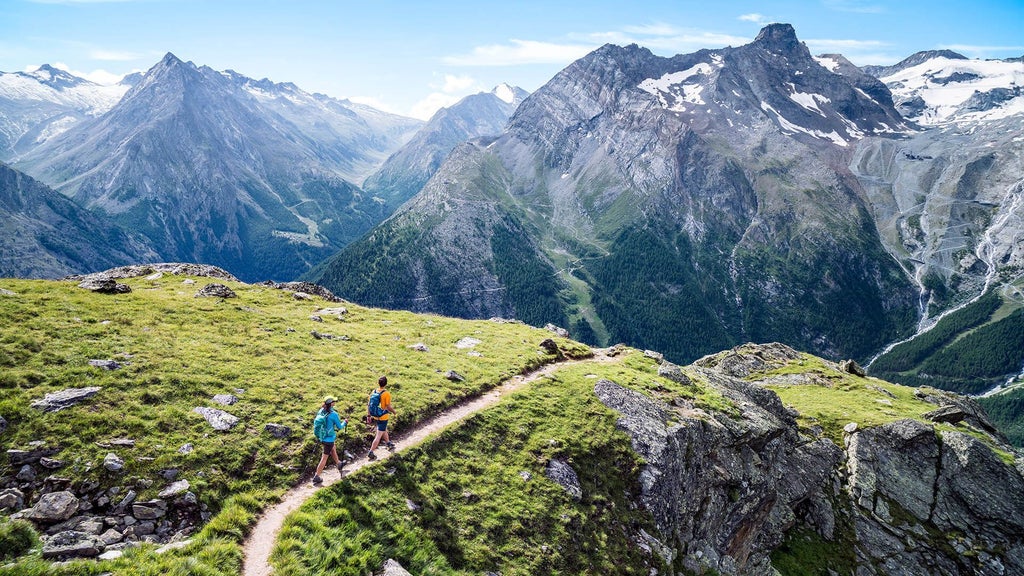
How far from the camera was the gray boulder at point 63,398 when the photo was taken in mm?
19781

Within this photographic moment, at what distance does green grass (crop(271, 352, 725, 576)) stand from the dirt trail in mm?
591

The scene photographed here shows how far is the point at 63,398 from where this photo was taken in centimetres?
2048

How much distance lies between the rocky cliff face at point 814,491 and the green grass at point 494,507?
3166mm

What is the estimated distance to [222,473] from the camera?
1948 cm

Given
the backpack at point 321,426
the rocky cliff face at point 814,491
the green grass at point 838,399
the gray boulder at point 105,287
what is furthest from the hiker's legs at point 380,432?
the green grass at point 838,399

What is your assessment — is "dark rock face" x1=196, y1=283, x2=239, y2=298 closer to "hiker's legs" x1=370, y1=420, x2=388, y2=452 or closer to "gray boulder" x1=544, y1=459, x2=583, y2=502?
"hiker's legs" x1=370, y1=420, x2=388, y2=452

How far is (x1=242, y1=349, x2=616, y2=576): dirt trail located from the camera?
1639 cm

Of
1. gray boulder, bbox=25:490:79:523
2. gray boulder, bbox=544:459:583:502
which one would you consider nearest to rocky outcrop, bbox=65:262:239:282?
gray boulder, bbox=25:490:79:523

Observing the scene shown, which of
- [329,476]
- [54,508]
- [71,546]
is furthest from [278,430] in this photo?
[71,546]

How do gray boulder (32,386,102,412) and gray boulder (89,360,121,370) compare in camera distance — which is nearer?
gray boulder (32,386,102,412)

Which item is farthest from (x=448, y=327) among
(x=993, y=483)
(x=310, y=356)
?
(x=993, y=483)

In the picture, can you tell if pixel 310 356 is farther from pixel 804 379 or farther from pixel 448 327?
pixel 804 379

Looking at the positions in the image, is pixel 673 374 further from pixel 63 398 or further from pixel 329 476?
pixel 63 398

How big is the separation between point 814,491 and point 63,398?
53081 millimetres
